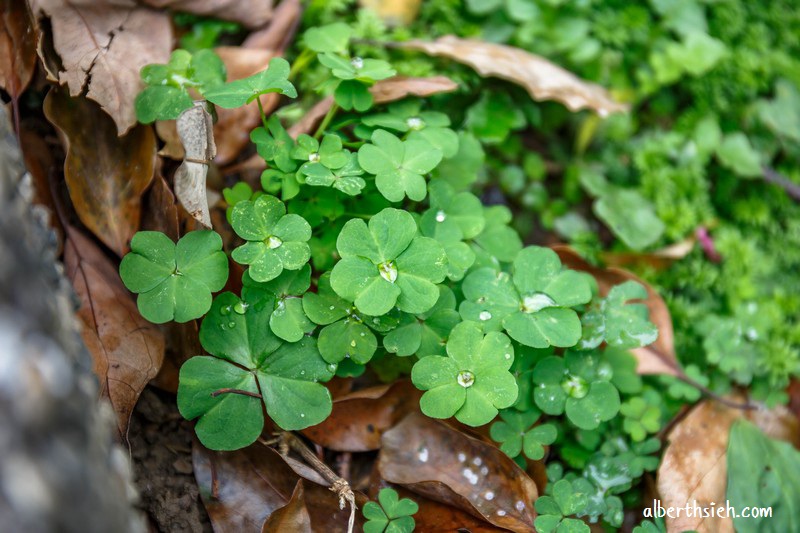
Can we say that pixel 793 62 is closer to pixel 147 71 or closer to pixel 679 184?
pixel 679 184

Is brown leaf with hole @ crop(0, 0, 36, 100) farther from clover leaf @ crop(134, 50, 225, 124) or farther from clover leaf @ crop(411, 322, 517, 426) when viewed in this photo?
clover leaf @ crop(411, 322, 517, 426)

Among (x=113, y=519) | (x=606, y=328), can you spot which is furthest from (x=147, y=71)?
(x=606, y=328)

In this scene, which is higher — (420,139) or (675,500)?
(420,139)

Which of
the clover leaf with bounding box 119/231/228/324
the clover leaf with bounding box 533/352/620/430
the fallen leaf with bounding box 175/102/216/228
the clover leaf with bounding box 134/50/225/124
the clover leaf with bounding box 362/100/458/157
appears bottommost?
the clover leaf with bounding box 533/352/620/430

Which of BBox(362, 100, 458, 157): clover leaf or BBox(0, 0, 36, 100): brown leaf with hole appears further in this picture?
BBox(362, 100, 458, 157): clover leaf

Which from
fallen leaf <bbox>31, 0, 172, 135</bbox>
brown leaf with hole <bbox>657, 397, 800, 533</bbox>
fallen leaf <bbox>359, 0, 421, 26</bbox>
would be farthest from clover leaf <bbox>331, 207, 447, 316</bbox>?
fallen leaf <bbox>359, 0, 421, 26</bbox>

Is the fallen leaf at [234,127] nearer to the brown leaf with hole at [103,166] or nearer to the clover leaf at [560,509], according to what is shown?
the brown leaf with hole at [103,166]

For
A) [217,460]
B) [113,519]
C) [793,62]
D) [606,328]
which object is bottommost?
[217,460]

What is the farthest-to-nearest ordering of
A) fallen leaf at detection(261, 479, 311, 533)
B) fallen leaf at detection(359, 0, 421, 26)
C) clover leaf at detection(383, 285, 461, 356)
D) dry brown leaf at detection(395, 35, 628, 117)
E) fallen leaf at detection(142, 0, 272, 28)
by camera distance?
1. fallen leaf at detection(359, 0, 421, 26)
2. dry brown leaf at detection(395, 35, 628, 117)
3. fallen leaf at detection(142, 0, 272, 28)
4. clover leaf at detection(383, 285, 461, 356)
5. fallen leaf at detection(261, 479, 311, 533)
